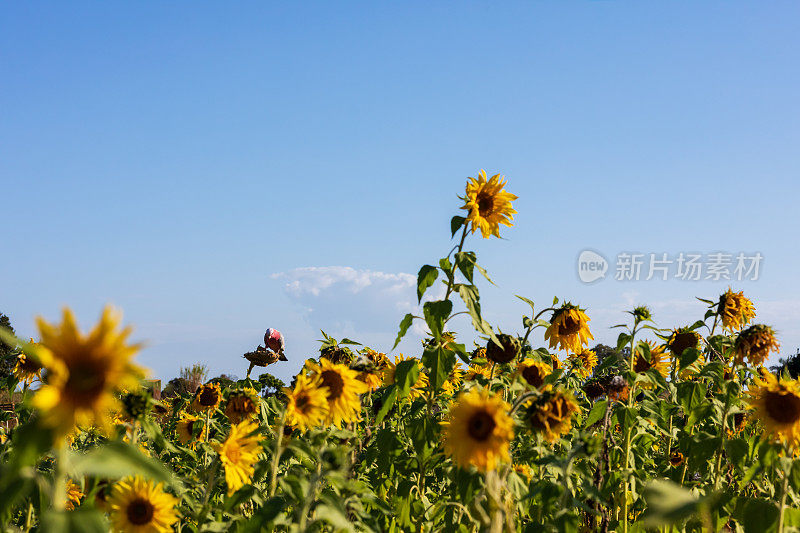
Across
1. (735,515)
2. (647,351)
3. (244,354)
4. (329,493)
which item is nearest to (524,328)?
(647,351)

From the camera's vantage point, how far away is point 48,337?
4.58 feet

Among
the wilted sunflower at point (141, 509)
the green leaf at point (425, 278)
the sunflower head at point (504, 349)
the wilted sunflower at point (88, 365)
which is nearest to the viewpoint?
the wilted sunflower at point (88, 365)

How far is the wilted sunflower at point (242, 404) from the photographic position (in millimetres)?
4094

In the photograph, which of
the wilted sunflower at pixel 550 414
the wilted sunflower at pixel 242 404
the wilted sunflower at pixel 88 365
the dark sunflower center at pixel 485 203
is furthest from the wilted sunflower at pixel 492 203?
the wilted sunflower at pixel 88 365

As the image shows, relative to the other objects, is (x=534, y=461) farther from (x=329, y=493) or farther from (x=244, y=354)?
(x=244, y=354)

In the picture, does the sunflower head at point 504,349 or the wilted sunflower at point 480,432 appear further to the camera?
the sunflower head at point 504,349

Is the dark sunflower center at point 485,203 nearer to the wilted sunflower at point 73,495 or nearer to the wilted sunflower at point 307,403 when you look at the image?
the wilted sunflower at point 307,403

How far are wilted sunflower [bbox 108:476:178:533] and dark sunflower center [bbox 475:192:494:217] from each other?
2227 millimetres

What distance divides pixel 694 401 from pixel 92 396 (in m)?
3.96

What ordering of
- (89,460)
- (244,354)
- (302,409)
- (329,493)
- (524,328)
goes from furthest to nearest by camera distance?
(244,354) → (524,328) → (302,409) → (329,493) → (89,460)

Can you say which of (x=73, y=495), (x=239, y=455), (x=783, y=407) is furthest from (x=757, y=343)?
(x=73, y=495)

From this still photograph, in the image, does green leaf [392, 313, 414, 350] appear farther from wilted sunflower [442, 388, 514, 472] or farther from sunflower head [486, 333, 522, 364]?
wilted sunflower [442, 388, 514, 472]

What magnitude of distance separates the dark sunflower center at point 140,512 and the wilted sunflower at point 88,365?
5.16 feet

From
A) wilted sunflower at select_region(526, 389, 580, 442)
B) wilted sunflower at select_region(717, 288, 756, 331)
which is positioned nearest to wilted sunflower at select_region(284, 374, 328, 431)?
wilted sunflower at select_region(526, 389, 580, 442)
